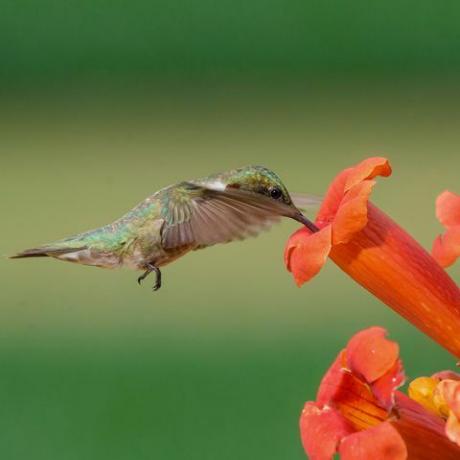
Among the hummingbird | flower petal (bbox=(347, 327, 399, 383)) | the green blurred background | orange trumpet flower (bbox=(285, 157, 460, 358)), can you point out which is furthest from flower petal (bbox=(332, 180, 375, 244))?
the green blurred background

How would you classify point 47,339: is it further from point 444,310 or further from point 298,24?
point 444,310

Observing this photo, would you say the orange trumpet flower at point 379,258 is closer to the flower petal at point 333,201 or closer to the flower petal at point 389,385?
the flower petal at point 333,201

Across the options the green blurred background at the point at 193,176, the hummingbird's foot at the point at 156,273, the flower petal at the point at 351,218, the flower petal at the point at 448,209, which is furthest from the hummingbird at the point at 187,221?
the green blurred background at the point at 193,176

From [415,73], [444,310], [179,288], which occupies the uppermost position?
[415,73]

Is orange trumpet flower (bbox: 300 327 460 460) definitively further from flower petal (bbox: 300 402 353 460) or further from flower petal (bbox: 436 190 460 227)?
flower petal (bbox: 436 190 460 227)

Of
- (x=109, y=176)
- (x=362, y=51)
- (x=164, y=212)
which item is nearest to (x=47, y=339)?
(x=109, y=176)

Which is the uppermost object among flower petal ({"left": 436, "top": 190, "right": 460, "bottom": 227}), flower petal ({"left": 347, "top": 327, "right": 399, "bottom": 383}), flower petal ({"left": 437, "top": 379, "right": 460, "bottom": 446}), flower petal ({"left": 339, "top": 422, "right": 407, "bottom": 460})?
flower petal ({"left": 436, "top": 190, "right": 460, "bottom": 227})
